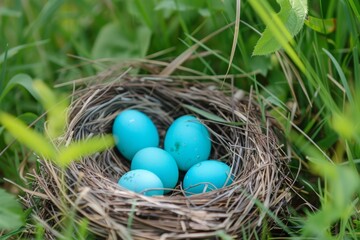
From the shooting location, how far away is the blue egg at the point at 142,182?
1.99m

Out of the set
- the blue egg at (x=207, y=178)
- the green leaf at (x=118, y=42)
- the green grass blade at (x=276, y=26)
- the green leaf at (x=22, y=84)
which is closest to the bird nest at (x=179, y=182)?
the blue egg at (x=207, y=178)

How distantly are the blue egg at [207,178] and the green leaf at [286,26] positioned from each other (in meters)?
0.45

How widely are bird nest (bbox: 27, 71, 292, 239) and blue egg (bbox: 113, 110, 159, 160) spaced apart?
0.19ft

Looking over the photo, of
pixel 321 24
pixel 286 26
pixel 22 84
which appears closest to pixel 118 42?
pixel 22 84

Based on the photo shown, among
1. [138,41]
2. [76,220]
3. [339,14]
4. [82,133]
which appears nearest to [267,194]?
[76,220]

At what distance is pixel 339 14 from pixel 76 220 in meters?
1.32

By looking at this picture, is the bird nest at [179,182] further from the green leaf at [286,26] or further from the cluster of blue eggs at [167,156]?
the green leaf at [286,26]

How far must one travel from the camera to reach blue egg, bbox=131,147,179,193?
7.06ft

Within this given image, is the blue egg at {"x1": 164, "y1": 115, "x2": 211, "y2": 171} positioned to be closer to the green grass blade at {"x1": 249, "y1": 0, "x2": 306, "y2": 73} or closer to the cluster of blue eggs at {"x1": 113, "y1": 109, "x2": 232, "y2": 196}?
the cluster of blue eggs at {"x1": 113, "y1": 109, "x2": 232, "y2": 196}

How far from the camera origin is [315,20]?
2.25m

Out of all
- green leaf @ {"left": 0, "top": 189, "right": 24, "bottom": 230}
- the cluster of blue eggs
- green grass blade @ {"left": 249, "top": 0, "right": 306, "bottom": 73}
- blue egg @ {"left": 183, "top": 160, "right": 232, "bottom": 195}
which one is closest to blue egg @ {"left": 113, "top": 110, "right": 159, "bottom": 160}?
the cluster of blue eggs

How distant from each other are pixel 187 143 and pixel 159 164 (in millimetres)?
170

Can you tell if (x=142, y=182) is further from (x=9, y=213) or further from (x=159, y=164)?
(x=9, y=213)

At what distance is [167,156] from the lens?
220 cm
